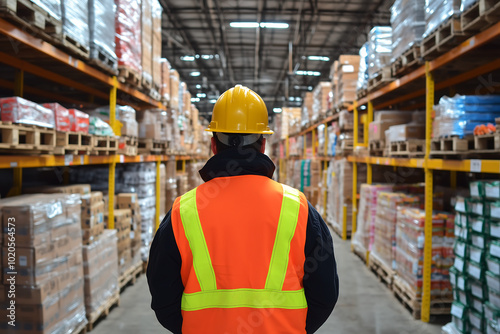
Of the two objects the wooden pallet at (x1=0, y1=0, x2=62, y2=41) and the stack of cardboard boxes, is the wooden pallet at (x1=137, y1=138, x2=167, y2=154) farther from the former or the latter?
the wooden pallet at (x1=0, y1=0, x2=62, y2=41)

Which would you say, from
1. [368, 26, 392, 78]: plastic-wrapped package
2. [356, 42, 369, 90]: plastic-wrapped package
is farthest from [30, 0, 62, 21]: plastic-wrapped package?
[356, 42, 369, 90]: plastic-wrapped package

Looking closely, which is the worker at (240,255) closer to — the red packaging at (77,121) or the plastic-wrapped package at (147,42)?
the red packaging at (77,121)

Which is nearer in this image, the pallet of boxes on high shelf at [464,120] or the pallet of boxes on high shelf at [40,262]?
the pallet of boxes on high shelf at [40,262]

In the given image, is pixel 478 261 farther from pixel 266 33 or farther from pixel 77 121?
pixel 266 33

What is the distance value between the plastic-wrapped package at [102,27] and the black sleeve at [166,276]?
309 centimetres

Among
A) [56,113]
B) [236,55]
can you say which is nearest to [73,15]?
[56,113]

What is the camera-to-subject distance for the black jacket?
161cm

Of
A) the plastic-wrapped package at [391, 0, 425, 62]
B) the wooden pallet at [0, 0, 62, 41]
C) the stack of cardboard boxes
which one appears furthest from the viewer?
the stack of cardboard boxes

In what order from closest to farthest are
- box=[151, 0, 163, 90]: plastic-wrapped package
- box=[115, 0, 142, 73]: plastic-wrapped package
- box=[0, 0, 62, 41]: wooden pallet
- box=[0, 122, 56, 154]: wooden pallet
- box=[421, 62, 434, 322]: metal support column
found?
box=[0, 0, 62, 41]: wooden pallet
box=[0, 122, 56, 154]: wooden pallet
box=[421, 62, 434, 322]: metal support column
box=[115, 0, 142, 73]: plastic-wrapped package
box=[151, 0, 163, 90]: plastic-wrapped package

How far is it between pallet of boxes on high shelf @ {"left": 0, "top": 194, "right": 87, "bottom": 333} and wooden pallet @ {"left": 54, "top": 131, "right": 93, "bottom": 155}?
47 centimetres

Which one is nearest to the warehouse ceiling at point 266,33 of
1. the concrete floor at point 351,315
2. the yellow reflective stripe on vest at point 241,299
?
the concrete floor at point 351,315

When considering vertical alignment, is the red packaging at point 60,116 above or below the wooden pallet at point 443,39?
below

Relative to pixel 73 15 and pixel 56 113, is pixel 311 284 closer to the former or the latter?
pixel 56 113

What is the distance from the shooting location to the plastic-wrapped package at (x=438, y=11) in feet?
11.0
